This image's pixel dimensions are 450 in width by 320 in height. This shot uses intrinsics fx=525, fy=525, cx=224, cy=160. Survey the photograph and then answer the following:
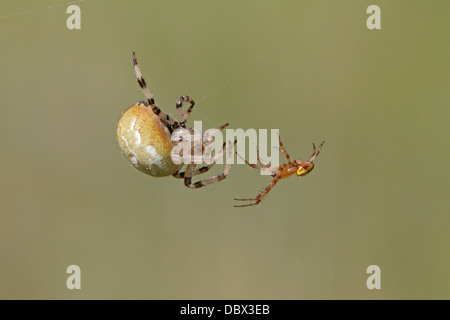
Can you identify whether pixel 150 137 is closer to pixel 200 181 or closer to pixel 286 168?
pixel 200 181

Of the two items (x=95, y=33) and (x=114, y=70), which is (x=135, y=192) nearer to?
(x=114, y=70)

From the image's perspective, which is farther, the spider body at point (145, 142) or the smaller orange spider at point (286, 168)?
the smaller orange spider at point (286, 168)

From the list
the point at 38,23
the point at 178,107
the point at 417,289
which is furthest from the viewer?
the point at 38,23

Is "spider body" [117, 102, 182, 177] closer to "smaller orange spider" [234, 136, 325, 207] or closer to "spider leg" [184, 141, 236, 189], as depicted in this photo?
"spider leg" [184, 141, 236, 189]

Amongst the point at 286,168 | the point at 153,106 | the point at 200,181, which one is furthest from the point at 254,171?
the point at 153,106

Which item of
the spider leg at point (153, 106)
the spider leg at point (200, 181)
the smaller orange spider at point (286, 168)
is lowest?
the spider leg at point (200, 181)

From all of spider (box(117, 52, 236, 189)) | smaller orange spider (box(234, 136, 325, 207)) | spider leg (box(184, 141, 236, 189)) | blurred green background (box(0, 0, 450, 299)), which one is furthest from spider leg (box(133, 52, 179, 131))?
blurred green background (box(0, 0, 450, 299))

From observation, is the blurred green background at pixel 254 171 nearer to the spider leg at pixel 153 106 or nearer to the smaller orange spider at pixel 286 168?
the smaller orange spider at pixel 286 168

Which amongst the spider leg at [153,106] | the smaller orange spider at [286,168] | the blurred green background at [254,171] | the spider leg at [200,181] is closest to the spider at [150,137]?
the spider leg at [153,106]

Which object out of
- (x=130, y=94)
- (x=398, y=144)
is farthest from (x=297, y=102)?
(x=130, y=94)
